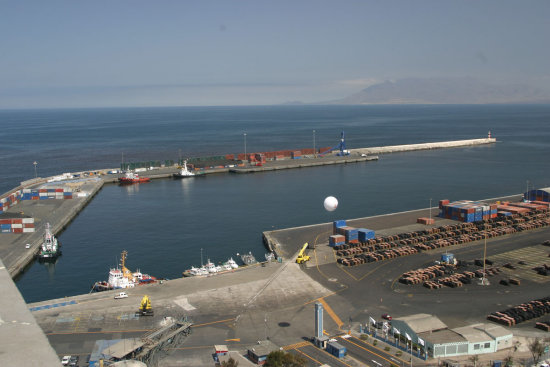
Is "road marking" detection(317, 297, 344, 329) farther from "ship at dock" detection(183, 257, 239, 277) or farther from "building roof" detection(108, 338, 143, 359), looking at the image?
"building roof" detection(108, 338, 143, 359)

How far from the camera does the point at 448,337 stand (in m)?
24.3

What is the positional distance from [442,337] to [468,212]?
2985 centimetres

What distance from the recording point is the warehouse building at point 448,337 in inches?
933

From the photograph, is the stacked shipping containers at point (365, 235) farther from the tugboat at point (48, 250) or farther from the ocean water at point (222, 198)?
the tugboat at point (48, 250)

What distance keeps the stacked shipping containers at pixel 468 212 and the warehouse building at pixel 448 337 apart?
27.6 metres

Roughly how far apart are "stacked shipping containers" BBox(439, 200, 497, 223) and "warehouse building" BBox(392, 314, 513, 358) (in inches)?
1085

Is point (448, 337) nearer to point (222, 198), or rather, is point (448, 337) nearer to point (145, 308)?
point (145, 308)

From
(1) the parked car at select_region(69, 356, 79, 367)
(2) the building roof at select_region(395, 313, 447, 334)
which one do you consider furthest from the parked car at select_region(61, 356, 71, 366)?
(2) the building roof at select_region(395, 313, 447, 334)

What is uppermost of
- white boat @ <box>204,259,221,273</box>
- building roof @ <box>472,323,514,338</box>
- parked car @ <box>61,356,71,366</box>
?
building roof @ <box>472,323,514,338</box>

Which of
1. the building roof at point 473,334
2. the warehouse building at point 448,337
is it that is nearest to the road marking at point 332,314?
the warehouse building at point 448,337

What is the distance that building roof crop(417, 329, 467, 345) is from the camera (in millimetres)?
23828

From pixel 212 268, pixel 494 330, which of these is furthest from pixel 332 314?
pixel 212 268

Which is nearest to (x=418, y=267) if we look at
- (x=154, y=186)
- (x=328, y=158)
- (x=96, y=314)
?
(x=96, y=314)

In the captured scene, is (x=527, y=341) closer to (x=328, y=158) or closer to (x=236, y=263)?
(x=236, y=263)
